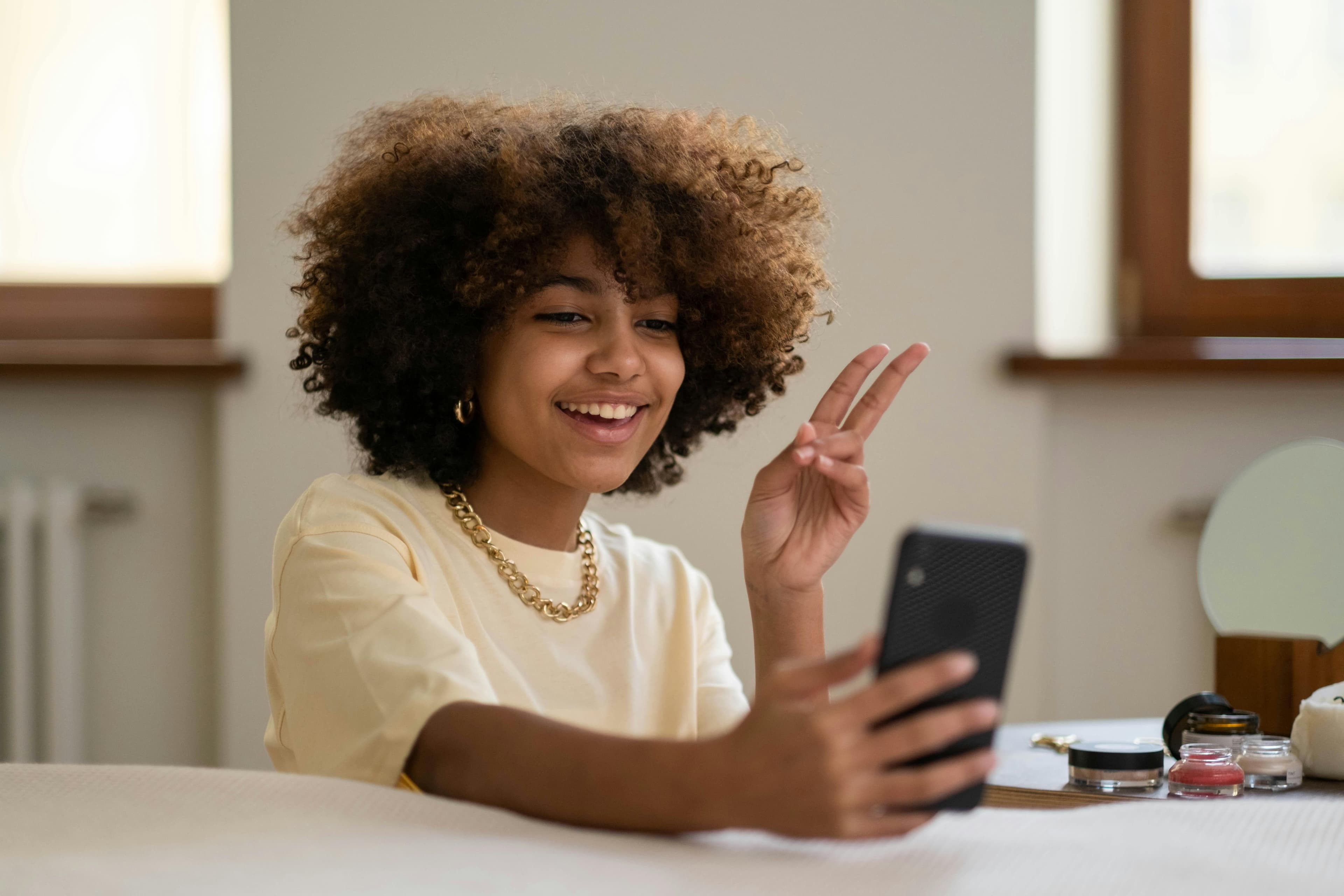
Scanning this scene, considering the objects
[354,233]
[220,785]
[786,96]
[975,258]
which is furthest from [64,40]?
[220,785]

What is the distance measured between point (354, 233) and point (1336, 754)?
1063 millimetres

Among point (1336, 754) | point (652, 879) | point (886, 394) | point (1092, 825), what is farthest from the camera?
point (886, 394)

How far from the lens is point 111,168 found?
8.45 feet

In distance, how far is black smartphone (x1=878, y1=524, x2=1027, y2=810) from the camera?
654 mm

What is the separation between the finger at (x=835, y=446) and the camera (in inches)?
47.1

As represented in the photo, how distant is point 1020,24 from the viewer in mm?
2379

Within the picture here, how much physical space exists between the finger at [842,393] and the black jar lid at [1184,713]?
1.43ft

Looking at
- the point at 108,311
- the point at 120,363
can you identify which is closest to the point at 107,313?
the point at 108,311

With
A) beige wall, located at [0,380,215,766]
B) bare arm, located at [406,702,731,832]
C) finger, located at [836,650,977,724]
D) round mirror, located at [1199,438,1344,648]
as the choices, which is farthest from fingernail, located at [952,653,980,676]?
beige wall, located at [0,380,215,766]

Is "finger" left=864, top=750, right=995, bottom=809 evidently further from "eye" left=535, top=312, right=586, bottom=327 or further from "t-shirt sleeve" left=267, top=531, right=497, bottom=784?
"eye" left=535, top=312, right=586, bottom=327

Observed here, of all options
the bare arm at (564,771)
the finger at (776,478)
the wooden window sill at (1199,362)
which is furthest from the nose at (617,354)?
the wooden window sill at (1199,362)

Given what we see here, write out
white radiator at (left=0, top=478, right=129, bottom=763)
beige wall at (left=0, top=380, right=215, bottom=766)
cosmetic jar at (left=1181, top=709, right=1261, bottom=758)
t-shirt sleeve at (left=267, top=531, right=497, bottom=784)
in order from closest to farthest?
t-shirt sleeve at (left=267, top=531, right=497, bottom=784) → cosmetic jar at (left=1181, top=709, right=1261, bottom=758) → white radiator at (left=0, top=478, right=129, bottom=763) → beige wall at (left=0, top=380, right=215, bottom=766)

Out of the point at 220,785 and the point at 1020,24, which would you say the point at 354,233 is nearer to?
the point at 220,785

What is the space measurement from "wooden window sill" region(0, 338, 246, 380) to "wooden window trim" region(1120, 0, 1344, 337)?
1739mm
